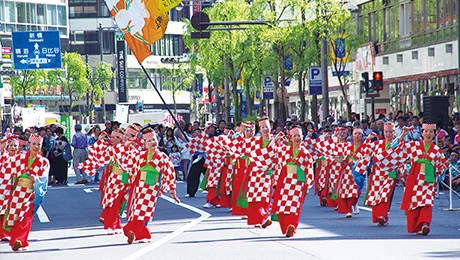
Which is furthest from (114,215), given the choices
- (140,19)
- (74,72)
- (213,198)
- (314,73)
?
(74,72)

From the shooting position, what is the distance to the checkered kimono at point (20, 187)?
371 inches

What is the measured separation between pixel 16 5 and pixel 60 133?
5044 centimetres

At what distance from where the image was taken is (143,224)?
958cm

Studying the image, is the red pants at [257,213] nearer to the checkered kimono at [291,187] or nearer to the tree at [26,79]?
the checkered kimono at [291,187]

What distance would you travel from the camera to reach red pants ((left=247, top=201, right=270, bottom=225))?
11023mm

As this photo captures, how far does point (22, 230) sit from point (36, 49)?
27.0 m

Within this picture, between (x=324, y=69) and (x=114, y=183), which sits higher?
(x=324, y=69)

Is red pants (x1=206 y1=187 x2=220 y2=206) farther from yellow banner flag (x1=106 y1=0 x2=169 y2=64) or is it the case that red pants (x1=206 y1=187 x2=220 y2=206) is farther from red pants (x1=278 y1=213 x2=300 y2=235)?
red pants (x1=278 y1=213 x2=300 y2=235)

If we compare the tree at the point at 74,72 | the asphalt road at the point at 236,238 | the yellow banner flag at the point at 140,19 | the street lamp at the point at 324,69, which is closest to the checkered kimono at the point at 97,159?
the asphalt road at the point at 236,238

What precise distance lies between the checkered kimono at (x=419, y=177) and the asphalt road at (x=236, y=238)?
18.6 inches

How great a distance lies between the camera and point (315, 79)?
2208 cm

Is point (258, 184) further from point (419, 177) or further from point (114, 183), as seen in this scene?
point (419, 177)

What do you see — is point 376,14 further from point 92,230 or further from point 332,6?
point 92,230

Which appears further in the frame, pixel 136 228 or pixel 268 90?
pixel 268 90
